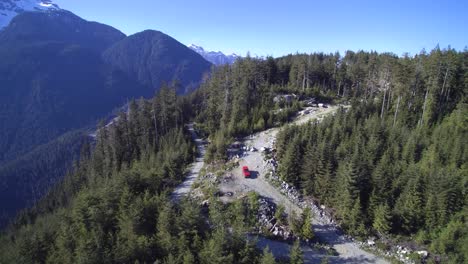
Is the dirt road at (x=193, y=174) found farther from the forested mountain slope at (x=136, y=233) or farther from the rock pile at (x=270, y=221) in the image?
the rock pile at (x=270, y=221)

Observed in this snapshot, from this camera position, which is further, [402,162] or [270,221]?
[402,162]

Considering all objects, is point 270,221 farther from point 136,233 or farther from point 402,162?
point 402,162

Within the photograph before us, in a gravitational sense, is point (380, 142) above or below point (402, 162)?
above

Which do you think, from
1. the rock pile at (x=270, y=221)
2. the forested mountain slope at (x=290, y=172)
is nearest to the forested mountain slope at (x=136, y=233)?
the forested mountain slope at (x=290, y=172)

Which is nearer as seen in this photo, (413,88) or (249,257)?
(249,257)

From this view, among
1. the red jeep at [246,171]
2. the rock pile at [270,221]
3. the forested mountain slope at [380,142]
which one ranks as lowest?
the rock pile at [270,221]

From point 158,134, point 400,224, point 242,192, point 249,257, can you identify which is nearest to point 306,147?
point 242,192

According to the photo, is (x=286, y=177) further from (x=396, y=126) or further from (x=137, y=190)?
(x=396, y=126)

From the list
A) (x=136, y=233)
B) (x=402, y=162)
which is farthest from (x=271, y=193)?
(x=136, y=233)
